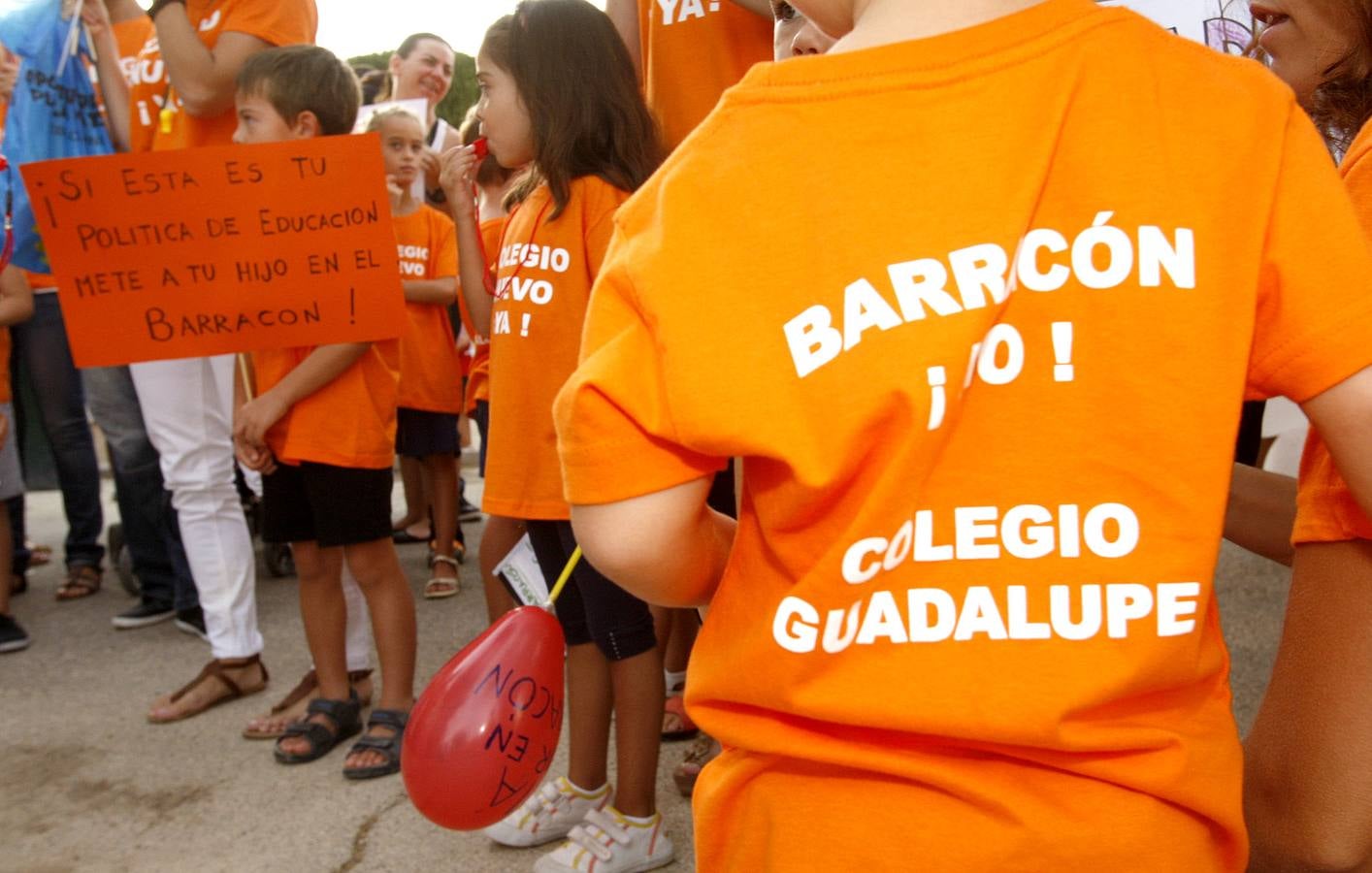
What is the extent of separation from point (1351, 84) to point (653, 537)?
3.66 feet

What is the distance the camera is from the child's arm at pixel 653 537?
960 mm

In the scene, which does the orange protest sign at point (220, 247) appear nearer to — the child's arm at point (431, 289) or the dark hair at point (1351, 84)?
the child's arm at point (431, 289)

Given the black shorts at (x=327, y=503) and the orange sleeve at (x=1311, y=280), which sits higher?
the orange sleeve at (x=1311, y=280)

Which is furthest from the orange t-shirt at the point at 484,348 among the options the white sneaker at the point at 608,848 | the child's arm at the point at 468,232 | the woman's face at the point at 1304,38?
the woman's face at the point at 1304,38

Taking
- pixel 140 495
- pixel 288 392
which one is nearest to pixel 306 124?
pixel 288 392

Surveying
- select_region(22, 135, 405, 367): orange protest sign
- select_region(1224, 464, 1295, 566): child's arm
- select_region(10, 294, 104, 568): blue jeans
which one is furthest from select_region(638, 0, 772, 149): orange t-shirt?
select_region(10, 294, 104, 568): blue jeans

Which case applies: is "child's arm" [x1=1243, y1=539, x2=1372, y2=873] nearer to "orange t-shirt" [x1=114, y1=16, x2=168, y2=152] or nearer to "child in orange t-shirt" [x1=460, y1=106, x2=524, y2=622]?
"child in orange t-shirt" [x1=460, y1=106, x2=524, y2=622]

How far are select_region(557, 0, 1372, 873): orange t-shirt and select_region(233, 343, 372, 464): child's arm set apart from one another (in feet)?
7.58

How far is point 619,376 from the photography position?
90 cm

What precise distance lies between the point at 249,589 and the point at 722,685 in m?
2.92

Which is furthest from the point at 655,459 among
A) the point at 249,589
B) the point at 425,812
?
the point at 249,589

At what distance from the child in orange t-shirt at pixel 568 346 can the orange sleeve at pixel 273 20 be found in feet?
3.31

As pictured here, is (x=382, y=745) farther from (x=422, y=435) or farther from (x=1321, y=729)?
(x=1321, y=729)

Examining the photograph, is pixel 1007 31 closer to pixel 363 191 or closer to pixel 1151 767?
pixel 1151 767
